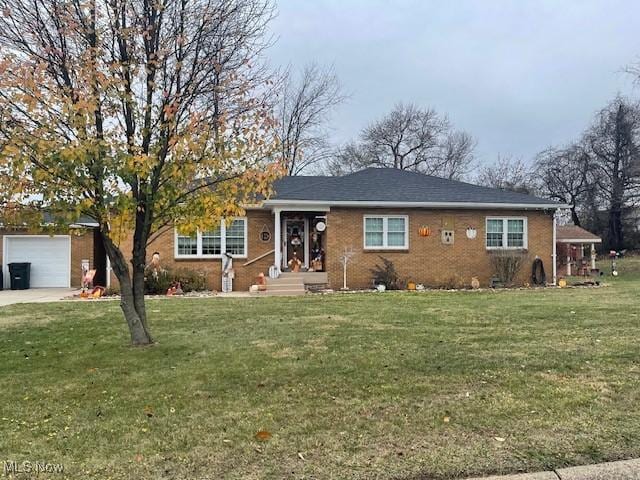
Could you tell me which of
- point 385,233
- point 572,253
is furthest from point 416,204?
point 572,253

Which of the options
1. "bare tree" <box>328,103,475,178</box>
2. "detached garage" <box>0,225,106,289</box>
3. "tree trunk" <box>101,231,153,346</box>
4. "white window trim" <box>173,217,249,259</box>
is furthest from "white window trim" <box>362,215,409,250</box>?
"bare tree" <box>328,103,475,178</box>

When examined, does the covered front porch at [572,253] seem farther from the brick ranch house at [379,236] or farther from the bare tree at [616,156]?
the bare tree at [616,156]

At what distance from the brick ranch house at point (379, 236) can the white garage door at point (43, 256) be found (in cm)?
394

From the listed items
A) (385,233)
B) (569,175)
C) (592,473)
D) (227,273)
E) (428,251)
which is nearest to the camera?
(592,473)

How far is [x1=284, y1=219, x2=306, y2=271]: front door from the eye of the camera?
20.1 metres

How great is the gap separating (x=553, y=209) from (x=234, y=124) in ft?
51.8

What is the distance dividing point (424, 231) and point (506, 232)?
10.6 feet

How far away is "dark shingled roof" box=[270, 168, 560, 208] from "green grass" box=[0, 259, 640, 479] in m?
8.89

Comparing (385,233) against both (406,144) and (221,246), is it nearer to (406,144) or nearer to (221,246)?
(221,246)

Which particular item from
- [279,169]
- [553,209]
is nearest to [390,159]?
[553,209]

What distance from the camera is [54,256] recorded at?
21.4 meters

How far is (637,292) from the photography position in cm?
1577

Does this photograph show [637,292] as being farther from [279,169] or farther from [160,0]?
[160,0]

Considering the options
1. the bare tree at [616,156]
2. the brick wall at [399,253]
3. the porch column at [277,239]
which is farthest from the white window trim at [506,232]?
the bare tree at [616,156]
